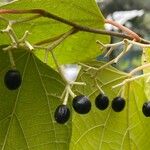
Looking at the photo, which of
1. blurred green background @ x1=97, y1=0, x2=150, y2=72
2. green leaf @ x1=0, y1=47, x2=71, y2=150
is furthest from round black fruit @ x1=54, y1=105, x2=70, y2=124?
blurred green background @ x1=97, y1=0, x2=150, y2=72

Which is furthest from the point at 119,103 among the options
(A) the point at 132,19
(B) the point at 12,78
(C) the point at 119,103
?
(A) the point at 132,19

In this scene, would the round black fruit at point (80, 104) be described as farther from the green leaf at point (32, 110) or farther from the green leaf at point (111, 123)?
the green leaf at point (111, 123)

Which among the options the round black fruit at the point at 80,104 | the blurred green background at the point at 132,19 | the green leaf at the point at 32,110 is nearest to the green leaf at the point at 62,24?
the green leaf at the point at 32,110

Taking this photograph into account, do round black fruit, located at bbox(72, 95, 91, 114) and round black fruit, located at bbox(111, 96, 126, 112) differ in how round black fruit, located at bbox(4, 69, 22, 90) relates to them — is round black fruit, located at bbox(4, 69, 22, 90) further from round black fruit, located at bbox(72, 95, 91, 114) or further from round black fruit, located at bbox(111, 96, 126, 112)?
round black fruit, located at bbox(111, 96, 126, 112)

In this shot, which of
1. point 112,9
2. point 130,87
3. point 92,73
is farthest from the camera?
point 112,9

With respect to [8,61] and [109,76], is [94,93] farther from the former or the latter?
[8,61]

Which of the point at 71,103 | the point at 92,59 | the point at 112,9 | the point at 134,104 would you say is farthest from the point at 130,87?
the point at 112,9
